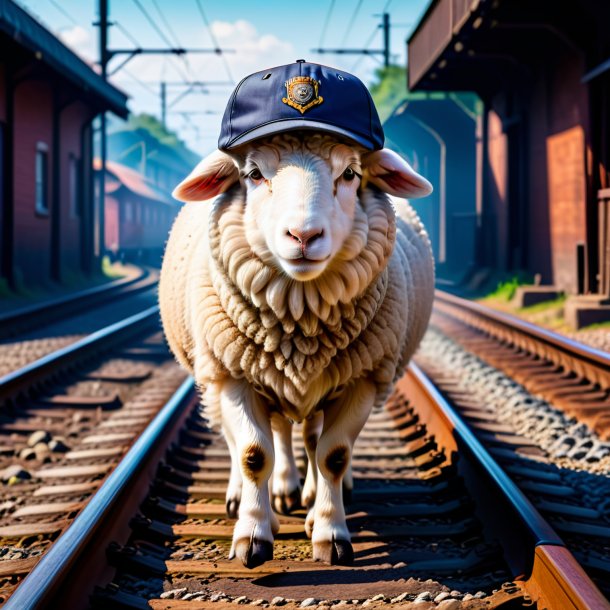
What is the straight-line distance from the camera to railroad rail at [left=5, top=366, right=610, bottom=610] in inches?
111

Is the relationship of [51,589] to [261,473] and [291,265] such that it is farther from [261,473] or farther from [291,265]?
[291,265]

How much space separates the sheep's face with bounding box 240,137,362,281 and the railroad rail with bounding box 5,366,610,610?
3.85ft

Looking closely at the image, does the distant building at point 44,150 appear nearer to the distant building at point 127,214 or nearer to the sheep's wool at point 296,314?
the sheep's wool at point 296,314

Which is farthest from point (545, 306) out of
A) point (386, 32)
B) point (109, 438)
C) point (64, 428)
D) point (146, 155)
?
Result: point (146, 155)

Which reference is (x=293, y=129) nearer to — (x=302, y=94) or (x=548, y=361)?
(x=302, y=94)

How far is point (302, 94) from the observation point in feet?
10.0

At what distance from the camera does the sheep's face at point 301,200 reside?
9.33 feet

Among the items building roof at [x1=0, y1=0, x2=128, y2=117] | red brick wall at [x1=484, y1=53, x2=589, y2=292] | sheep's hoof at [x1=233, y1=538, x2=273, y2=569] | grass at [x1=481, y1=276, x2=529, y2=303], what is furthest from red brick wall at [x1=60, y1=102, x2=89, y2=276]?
sheep's hoof at [x1=233, y1=538, x2=273, y2=569]

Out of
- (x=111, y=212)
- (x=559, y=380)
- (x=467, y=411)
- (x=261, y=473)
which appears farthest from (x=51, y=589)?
(x=111, y=212)

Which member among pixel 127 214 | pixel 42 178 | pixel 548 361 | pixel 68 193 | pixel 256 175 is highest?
pixel 127 214

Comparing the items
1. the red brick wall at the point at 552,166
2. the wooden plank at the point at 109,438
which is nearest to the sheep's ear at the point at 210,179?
the wooden plank at the point at 109,438

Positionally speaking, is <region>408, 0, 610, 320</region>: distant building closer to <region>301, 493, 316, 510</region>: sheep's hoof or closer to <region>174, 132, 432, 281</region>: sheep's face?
<region>301, 493, 316, 510</region>: sheep's hoof

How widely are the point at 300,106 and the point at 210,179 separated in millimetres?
498

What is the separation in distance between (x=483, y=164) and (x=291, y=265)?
723 inches
